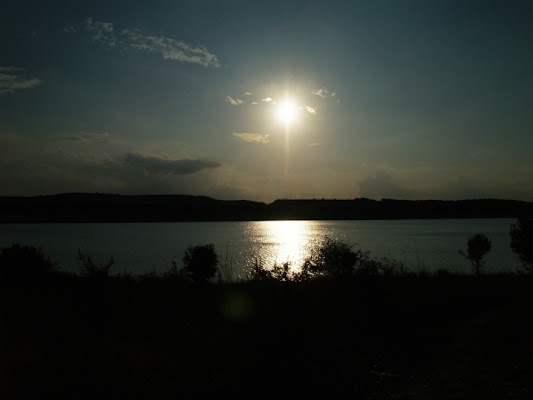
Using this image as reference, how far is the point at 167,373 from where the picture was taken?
5293 mm

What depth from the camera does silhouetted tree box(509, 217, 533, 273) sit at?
31578 millimetres

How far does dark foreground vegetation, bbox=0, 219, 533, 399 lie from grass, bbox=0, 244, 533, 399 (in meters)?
0.02

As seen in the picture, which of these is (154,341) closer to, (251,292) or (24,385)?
(24,385)

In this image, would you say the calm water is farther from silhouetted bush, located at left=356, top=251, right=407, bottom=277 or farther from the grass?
the grass

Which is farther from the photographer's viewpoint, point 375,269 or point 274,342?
point 375,269

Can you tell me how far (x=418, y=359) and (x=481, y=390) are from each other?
1262 mm

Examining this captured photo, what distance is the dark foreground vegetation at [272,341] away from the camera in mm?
4949

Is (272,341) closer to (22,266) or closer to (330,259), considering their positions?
(330,259)

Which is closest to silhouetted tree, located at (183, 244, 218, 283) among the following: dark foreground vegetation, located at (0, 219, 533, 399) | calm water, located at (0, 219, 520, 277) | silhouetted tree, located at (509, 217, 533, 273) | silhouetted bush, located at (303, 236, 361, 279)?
calm water, located at (0, 219, 520, 277)

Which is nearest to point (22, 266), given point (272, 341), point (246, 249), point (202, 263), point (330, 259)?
point (330, 259)

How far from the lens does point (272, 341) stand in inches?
238

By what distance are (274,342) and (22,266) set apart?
44.0 ft

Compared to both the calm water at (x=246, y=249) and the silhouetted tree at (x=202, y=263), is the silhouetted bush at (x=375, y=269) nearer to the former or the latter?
the calm water at (x=246, y=249)

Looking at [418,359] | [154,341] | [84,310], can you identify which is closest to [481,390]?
[418,359]
